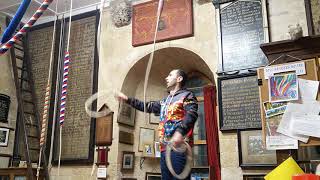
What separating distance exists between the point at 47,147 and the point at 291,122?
343 cm

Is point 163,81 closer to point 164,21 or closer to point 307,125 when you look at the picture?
point 164,21

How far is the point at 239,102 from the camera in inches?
141

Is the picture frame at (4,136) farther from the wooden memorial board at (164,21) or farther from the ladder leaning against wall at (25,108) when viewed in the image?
the wooden memorial board at (164,21)

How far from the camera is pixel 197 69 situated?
456 cm

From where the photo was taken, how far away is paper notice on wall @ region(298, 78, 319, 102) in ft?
7.72

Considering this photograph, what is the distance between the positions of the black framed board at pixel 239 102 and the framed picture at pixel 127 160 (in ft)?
4.35

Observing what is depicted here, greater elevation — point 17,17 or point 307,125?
point 17,17

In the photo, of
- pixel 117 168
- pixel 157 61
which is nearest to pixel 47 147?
pixel 117 168

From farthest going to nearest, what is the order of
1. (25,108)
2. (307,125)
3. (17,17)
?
(25,108) < (307,125) < (17,17)

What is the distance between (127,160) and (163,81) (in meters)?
1.23

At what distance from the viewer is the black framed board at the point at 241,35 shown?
3.61 meters

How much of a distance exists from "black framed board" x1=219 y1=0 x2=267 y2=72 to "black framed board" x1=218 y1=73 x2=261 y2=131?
14cm

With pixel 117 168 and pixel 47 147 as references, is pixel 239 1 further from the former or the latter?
pixel 47 147

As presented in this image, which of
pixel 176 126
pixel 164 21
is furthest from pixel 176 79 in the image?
pixel 164 21
